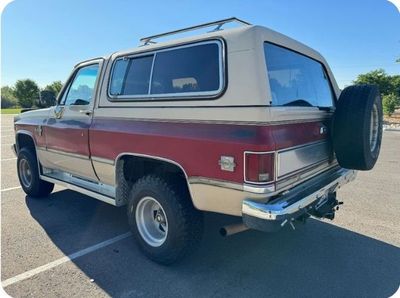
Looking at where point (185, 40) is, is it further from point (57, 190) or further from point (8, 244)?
point (57, 190)

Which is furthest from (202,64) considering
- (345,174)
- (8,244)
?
(8,244)

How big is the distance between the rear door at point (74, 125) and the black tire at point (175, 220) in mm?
1269

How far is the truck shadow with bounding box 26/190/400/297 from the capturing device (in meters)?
2.87

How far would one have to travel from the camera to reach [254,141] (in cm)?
243

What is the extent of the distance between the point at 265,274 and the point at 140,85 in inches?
94.5

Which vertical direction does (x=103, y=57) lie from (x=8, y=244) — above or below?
above

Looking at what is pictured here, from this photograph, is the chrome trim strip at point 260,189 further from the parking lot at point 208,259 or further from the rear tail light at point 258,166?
the parking lot at point 208,259

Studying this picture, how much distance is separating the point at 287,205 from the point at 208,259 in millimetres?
1281

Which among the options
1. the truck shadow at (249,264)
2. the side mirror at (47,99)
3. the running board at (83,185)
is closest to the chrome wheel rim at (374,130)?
the truck shadow at (249,264)

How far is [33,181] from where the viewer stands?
5.37 m

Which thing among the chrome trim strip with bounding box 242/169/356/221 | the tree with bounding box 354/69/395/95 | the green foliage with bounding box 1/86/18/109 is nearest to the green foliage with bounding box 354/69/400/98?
the tree with bounding box 354/69/395/95

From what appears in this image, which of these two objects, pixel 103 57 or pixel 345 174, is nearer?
pixel 345 174

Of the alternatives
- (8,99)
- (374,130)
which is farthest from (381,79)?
(8,99)

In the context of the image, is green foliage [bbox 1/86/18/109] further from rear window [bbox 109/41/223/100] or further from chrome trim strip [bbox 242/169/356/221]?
chrome trim strip [bbox 242/169/356/221]
